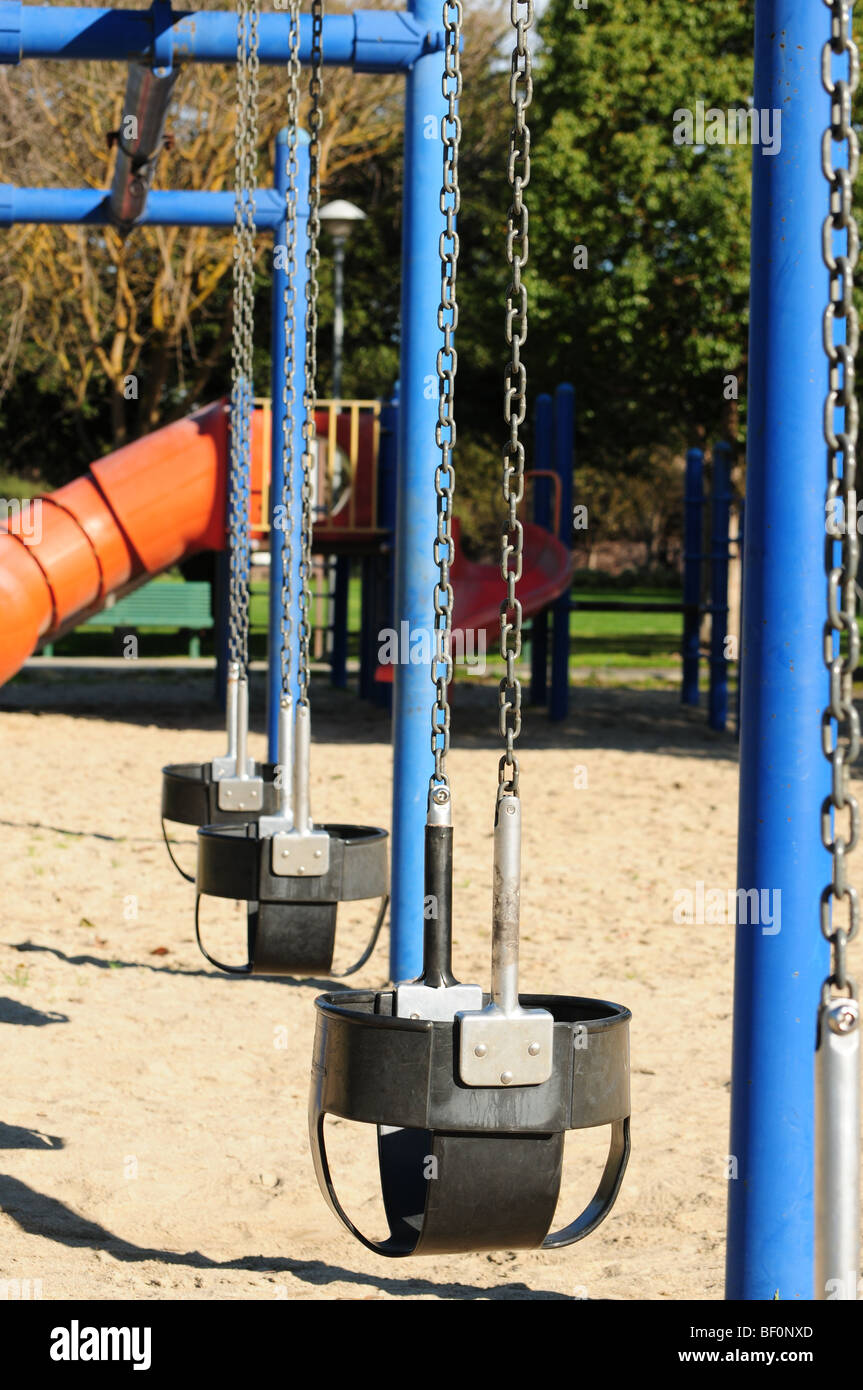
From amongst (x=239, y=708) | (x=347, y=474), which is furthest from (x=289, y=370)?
(x=347, y=474)

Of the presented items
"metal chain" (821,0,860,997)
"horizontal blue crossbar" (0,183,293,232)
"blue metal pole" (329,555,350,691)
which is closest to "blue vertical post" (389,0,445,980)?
"horizontal blue crossbar" (0,183,293,232)

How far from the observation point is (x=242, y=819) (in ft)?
14.8

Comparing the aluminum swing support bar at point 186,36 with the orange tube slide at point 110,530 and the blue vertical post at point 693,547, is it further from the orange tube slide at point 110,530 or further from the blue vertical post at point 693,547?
the blue vertical post at point 693,547

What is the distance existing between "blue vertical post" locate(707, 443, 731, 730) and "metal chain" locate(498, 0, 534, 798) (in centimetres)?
1162

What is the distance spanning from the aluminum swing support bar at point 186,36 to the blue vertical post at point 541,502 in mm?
8682

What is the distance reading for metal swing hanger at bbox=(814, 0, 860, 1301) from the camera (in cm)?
182

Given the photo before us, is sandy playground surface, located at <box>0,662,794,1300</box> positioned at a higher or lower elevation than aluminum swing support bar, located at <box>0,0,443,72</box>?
lower

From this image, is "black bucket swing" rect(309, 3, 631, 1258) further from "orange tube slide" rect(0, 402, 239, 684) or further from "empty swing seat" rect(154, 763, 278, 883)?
"orange tube slide" rect(0, 402, 239, 684)

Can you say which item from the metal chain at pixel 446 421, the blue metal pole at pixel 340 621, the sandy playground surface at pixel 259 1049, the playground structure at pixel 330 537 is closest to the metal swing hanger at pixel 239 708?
the sandy playground surface at pixel 259 1049

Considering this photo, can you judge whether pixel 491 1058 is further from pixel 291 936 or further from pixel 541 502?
pixel 541 502

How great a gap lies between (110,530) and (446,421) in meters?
9.16

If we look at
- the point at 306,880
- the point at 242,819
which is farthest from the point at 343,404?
the point at 306,880

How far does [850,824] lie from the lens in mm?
1840
